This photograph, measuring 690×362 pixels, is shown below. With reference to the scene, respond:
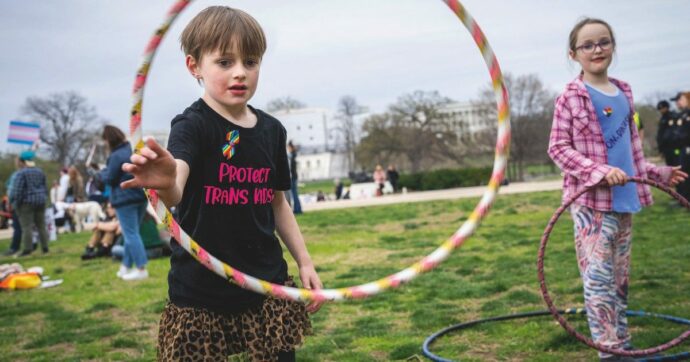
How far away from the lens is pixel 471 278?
329 inches

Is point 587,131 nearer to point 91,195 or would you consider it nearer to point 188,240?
point 188,240

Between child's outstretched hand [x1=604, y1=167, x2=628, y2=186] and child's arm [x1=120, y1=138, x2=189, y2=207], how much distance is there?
2.80 metres

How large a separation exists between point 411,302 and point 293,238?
4.14 m

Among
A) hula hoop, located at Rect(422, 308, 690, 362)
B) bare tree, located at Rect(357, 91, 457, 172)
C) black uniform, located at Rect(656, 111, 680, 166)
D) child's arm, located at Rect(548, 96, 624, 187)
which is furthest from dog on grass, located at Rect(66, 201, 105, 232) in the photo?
bare tree, located at Rect(357, 91, 457, 172)

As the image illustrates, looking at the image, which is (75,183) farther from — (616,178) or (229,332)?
(229,332)

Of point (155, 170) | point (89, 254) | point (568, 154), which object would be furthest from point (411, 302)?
point (89, 254)

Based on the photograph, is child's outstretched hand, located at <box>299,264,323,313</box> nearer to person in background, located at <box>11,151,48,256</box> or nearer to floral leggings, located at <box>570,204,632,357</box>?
floral leggings, located at <box>570,204,632,357</box>

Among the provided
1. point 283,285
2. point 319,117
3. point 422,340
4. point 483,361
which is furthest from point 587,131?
point 319,117

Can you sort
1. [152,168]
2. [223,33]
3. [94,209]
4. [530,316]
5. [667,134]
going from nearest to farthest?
[152,168], [223,33], [530,316], [667,134], [94,209]

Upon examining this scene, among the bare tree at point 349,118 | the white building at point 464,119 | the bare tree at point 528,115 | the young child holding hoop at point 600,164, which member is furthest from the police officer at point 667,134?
the bare tree at point 349,118

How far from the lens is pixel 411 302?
7.27 meters

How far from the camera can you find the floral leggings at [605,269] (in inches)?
179

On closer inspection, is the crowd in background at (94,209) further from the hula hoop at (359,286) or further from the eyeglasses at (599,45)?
the eyeglasses at (599,45)

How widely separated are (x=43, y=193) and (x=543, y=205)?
12.0 metres
